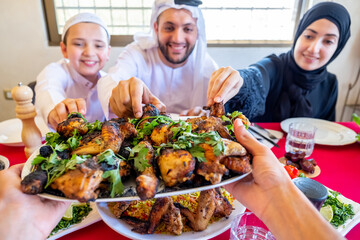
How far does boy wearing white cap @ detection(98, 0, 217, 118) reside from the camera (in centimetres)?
216

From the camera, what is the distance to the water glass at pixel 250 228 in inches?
34.6

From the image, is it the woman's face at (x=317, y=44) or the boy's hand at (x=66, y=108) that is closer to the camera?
the boy's hand at (x=66, y=108)

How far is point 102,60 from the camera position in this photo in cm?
228

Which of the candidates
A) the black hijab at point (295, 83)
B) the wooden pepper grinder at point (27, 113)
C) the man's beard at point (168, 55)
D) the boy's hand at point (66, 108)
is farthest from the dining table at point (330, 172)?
the man's beard at point (168, 55)

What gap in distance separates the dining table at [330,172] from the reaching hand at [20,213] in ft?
0.33

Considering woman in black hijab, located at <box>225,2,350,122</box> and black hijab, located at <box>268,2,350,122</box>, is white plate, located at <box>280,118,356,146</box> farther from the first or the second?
black hijab, located at <box>268,2,350,122</box>

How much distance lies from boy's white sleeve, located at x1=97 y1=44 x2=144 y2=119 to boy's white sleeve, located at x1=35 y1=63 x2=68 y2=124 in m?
0.35

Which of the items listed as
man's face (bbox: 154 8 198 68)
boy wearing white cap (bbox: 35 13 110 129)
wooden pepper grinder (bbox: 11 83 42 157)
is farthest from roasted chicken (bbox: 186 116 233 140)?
man's face (bbox: 154 8 198 68)

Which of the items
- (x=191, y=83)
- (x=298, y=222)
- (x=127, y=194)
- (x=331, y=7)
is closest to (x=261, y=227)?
(x=298, y=222)

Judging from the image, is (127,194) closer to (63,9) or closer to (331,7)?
(331,7)

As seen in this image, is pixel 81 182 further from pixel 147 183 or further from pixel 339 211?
pixel 339 211

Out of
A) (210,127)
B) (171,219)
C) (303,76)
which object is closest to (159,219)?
(171,219)

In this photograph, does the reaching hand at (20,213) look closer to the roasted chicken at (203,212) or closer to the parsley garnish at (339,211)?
the roasted chicken at (203,212)

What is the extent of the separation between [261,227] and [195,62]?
1.99m
